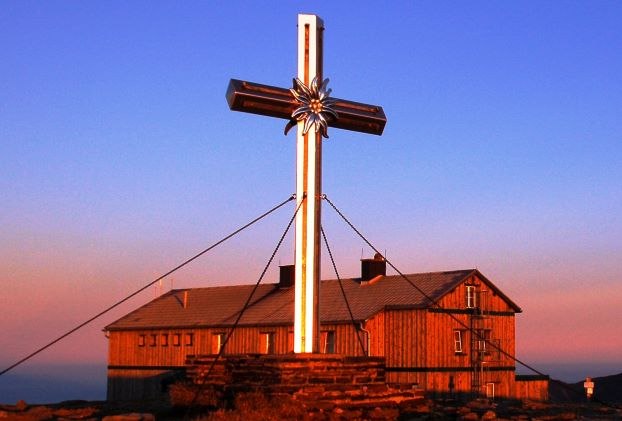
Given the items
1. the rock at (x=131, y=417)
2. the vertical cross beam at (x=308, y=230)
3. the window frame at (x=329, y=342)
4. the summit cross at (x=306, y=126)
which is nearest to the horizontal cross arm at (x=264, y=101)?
the summit cross at (x=306, y=126)

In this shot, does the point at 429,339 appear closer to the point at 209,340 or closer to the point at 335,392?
the point at 209,340

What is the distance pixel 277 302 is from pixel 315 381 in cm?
3295

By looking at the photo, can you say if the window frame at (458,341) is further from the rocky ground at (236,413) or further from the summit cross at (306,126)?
the summit cross at (306,126)

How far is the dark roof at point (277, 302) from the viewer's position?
157 feet

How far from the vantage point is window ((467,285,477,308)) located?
49562 millimetres

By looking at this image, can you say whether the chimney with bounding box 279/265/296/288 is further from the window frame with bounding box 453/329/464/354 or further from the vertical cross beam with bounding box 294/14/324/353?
the vertical cross beam with bounding box 294/14/324/353

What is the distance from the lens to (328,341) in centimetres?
4825

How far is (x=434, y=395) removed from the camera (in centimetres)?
4578

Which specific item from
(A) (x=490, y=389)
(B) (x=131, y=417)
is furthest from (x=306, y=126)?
(A) (x=490, y=389)

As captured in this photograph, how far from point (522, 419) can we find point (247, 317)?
3259cm

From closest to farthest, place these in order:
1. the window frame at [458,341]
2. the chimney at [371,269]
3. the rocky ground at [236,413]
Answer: the rocky ground at [236,413] < the window frame at [458,341] < the chimney at [371,269]

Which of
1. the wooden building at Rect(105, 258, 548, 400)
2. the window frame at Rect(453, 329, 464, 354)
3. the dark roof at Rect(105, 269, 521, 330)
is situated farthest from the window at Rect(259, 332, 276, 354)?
the window frame at Rect(453, 329, 464, 354)

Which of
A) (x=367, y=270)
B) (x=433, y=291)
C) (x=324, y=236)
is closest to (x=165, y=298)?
(x=367, y=270)

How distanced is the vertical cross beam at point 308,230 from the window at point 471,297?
29.8m
